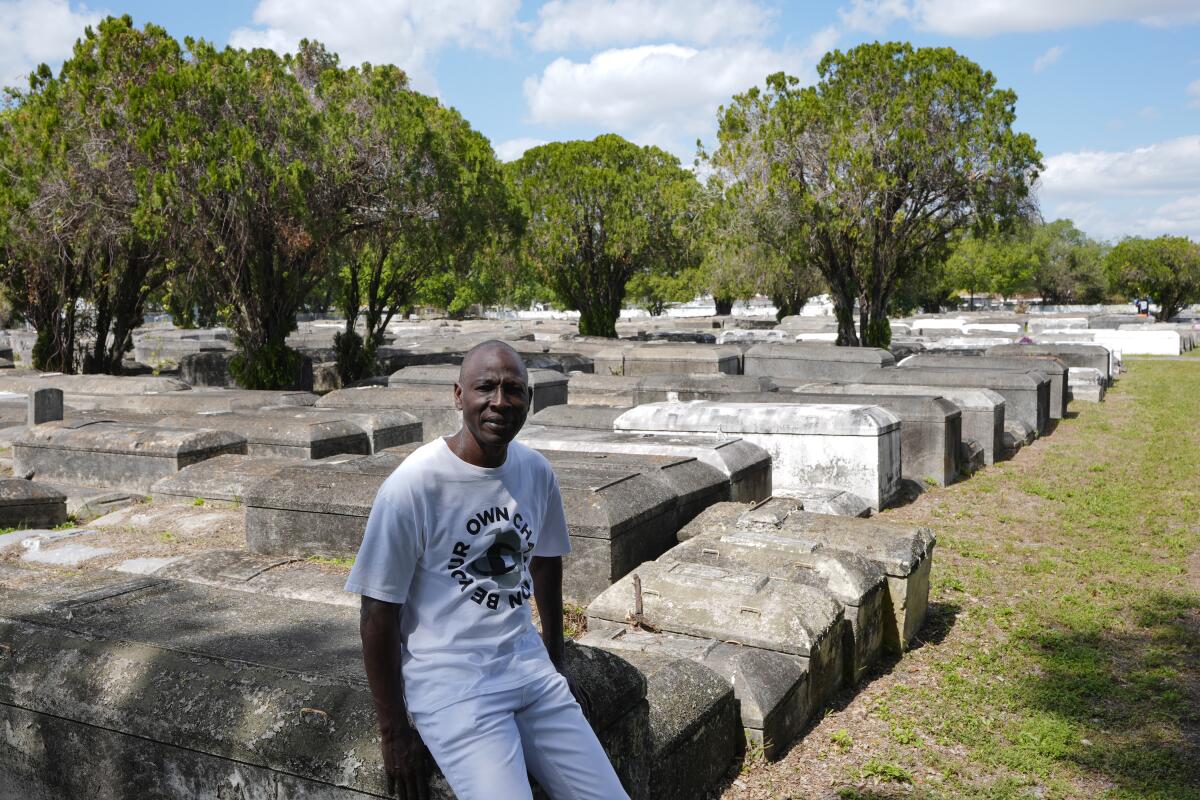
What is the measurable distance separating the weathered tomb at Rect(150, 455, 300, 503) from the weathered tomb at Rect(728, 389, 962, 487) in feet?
15.8

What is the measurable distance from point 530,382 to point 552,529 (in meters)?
9.66

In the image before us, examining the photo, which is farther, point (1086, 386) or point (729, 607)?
point (1086, 386)

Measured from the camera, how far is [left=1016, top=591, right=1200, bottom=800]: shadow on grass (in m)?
4.08

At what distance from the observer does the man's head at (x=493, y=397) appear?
2277 mm

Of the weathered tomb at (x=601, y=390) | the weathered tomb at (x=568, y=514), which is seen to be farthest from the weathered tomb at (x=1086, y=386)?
the weathered tomb at (x=568, y=514)

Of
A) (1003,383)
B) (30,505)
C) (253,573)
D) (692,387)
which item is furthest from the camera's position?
(1003,383)

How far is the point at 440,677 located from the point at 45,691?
1.55m

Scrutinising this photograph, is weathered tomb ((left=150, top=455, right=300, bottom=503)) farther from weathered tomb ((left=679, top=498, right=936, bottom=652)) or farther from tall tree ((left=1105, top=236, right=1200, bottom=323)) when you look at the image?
tall tree ((left=1105, top=236, right=1200, bottom=323))

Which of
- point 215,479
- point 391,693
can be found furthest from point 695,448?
point 391,693

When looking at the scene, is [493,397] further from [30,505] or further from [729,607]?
[30,505]

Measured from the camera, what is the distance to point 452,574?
7.29ft

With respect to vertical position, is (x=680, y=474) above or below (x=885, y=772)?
above

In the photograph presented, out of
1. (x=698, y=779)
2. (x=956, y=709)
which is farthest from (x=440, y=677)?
(x=956, y=709)

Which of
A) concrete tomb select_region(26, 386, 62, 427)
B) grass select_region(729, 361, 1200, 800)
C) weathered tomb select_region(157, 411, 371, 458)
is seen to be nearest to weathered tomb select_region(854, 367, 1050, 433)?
grass select_region(729, 361, 1200, 800)
